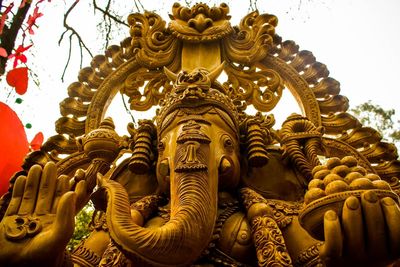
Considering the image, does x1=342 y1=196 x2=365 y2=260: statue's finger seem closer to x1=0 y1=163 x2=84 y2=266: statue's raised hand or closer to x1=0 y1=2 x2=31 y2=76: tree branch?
x1=0 y1=163 x2=84 y2=266: statue's raised hand

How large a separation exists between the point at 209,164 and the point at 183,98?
348 millimetres

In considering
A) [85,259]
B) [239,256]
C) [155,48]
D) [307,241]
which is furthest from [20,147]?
[307,241]

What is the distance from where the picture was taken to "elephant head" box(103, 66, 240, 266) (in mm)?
1431

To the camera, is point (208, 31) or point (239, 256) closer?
point (239, 256)

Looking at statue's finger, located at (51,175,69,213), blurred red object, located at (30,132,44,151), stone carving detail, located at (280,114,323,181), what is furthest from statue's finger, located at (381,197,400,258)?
blurred red object, located at (30,132,44,151)

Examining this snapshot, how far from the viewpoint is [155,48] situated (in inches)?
108

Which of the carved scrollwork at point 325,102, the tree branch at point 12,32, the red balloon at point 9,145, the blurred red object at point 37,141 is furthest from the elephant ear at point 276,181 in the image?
the tree branch at point 12,32

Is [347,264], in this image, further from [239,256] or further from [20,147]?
[20,147]

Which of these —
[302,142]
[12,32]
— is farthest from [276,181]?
[12,32]

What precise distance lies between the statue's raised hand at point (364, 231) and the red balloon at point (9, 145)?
1385 millimetres

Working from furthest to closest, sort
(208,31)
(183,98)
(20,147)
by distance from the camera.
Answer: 1. (208,31)
2. (20,147)
3. (183,98)

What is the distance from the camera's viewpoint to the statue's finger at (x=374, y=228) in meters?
1.32

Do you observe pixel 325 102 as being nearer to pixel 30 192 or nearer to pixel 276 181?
pixel 276 181

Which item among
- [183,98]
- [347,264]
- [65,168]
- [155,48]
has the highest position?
[155,48]
